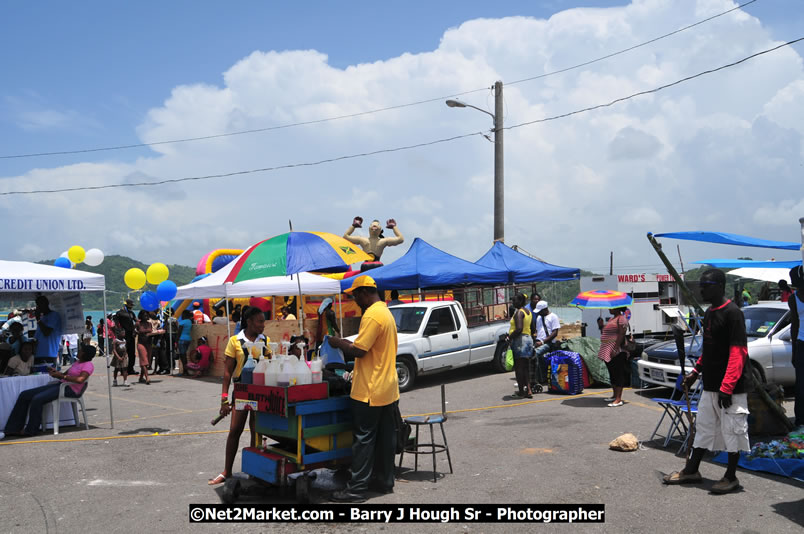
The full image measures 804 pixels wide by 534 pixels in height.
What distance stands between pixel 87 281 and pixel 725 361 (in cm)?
910

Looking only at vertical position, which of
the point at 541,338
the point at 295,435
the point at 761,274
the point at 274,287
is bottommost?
the point at 295,435

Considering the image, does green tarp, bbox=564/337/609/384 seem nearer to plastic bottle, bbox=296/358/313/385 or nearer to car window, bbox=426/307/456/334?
car window, bbox=426/307/456/334

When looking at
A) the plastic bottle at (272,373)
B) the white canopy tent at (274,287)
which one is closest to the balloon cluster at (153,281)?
the white canopy tent at (274,287)

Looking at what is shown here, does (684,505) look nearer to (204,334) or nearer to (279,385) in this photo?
(279,385)

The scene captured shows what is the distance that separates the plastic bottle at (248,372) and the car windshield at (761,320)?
857cm

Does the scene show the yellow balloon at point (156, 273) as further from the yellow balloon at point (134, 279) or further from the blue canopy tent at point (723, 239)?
the blue canopy tent at point (723, 239)

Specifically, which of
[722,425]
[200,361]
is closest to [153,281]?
[200,361]

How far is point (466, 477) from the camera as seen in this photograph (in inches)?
256

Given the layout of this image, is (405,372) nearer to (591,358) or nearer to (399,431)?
(591,358)

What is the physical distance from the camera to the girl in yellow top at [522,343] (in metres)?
11.2

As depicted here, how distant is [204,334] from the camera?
59.1 ft

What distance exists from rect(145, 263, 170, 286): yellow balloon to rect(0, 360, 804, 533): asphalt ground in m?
10.6

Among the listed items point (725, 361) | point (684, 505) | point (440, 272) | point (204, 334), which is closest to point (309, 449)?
point (684, 505)

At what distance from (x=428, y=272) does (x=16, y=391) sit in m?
8.47
